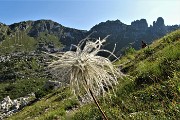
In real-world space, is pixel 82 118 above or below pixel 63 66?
below

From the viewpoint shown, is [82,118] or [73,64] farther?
[82,118]

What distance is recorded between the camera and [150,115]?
841 centimetres

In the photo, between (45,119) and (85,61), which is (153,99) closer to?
(85,61)

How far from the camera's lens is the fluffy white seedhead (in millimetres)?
4309

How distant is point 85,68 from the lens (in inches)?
170

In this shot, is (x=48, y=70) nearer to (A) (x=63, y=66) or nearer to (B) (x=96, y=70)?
(A) (x=63, y=66)

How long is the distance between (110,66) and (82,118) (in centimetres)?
888

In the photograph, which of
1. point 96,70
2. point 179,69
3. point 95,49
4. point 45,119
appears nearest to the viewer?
point 96,70

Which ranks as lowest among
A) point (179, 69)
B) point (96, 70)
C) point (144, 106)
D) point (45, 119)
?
point (45, 119)

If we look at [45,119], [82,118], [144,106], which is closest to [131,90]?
[82,118]

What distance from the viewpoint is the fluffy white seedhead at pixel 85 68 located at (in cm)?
431

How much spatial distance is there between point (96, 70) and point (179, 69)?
314 inches

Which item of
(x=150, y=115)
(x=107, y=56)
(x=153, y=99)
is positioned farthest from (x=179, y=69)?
(x=107, y=56)

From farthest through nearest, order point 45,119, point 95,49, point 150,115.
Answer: point 45,119 < point 150,115 < point 95,49
